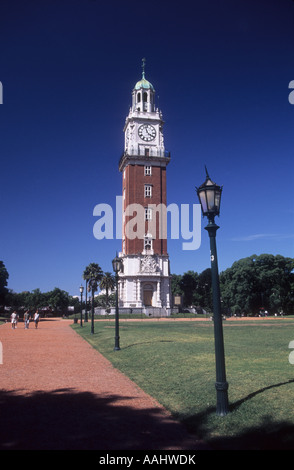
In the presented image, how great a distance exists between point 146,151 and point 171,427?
201ft

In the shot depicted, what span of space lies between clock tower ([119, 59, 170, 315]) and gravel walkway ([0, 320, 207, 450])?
47.1 meters

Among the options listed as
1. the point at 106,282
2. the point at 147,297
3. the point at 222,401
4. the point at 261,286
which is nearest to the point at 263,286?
the point at 261,286

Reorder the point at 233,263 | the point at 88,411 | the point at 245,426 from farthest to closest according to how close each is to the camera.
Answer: the point at 233,263, the point at 88,411, the point at 245,426

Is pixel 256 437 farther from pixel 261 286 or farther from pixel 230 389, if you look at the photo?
pixel 261 286

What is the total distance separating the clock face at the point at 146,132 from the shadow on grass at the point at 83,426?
60850 mm

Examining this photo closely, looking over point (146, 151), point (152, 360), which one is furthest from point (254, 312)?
point (152, 360)

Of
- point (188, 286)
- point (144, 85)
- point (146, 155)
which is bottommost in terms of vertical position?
point (188, 286)

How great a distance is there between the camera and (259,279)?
65688 millimetres

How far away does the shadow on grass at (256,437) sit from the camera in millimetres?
4855

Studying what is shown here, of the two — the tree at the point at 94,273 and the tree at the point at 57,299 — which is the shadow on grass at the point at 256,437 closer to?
the tree at the point at 94,273

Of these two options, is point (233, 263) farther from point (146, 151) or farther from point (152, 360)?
point (152, 360)

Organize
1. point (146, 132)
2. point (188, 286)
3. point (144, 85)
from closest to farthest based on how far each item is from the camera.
→ point (146, 132) → point (144, 85) → point (188, 286)

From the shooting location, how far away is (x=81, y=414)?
6465 mm

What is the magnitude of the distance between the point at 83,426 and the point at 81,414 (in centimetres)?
64
